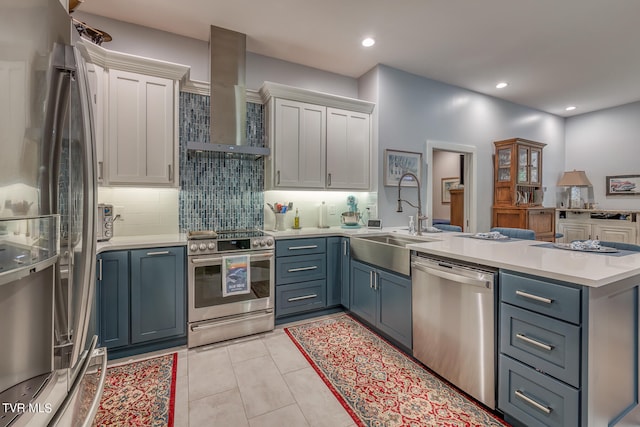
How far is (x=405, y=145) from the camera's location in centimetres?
398

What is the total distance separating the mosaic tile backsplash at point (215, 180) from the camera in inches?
121

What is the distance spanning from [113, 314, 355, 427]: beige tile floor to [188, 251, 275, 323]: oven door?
31 centimetres

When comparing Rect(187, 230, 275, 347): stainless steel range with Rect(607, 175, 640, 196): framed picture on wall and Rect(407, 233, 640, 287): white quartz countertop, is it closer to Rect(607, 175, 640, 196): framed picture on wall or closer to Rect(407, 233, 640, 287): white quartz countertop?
Rect(407, 233, 640, 287): white quartz countertop

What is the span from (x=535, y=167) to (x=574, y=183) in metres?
1.27

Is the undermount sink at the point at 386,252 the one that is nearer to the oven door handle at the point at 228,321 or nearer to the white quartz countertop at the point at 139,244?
the oven door handle at the point at 228,321

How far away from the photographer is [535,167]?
199 inches

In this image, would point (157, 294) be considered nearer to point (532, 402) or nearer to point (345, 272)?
point (345, 272)

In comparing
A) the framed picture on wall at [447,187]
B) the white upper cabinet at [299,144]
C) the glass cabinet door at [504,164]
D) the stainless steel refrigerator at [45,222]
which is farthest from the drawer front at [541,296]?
the framed picture on wall at [447,187]

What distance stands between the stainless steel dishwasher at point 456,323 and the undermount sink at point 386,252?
4.1 inches

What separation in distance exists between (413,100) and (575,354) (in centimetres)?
354

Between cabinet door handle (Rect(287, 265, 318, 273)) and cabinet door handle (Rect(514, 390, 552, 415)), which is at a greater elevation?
cabinet door handle (Rect(287, 265, 318, 273))

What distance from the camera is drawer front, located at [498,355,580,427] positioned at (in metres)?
1.35

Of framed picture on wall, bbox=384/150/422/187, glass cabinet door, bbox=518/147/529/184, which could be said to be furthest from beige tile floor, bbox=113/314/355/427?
glass cabinet door, bbox=518/147/529/184

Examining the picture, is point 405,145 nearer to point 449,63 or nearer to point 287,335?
point 449,63
